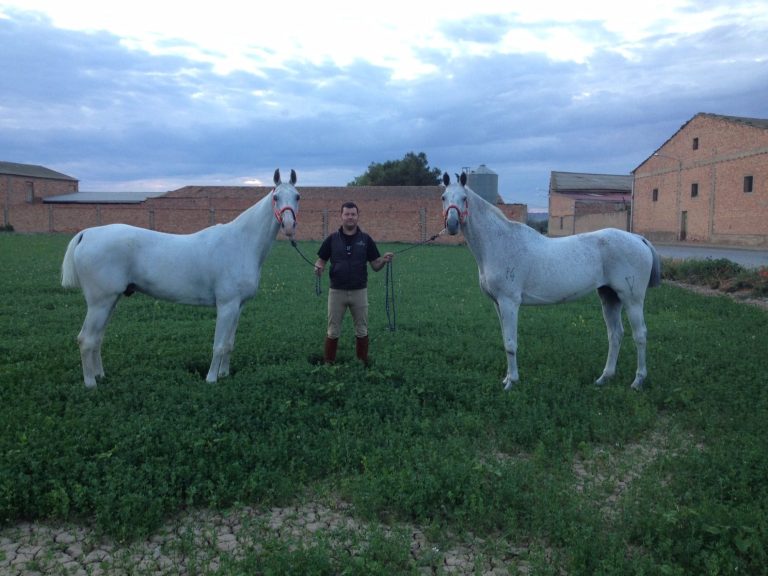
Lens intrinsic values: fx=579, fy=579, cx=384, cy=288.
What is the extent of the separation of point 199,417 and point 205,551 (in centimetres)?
184

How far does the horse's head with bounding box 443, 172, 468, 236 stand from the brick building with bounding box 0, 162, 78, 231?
4224 cm

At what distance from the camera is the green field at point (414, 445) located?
11.3 feet

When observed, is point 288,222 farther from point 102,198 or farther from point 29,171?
point 29,171

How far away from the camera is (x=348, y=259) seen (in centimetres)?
688

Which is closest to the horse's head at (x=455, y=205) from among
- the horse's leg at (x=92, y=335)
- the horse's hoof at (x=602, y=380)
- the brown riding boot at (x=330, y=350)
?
the brown riding boot at (x=330, y=350)

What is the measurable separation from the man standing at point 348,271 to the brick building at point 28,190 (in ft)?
135

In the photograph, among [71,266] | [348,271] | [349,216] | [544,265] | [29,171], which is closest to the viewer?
[71,266]

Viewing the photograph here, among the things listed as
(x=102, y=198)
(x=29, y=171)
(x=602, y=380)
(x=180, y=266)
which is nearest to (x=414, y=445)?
(x=602, y=380)

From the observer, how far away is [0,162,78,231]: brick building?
41.0 meters

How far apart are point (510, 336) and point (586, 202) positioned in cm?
5002

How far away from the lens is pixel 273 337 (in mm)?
8594

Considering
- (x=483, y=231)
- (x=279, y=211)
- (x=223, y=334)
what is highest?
(x=279, y=211)

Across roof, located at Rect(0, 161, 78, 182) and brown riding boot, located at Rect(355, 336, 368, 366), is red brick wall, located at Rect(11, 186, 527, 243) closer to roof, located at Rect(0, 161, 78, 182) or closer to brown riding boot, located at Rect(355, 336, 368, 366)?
roof, located at Rect(0, 161, 78, 182)

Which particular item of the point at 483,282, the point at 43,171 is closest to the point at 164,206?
the point at 43,171
